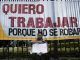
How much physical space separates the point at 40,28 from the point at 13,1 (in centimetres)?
108

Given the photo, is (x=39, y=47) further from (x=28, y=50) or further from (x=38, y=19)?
(x=28, y=50)

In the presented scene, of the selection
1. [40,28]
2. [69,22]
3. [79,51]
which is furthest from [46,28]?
[79,51]

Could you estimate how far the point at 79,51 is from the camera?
9.50 m

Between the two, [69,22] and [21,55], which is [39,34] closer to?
[69,22]

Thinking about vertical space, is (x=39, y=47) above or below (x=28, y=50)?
above

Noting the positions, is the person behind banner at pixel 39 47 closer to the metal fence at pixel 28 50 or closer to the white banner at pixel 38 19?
the white banner at pixel 38 19

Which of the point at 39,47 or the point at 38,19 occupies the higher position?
the point at 38,19

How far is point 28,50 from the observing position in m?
9.27

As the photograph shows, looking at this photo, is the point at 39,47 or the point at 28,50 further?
the point at 28,50

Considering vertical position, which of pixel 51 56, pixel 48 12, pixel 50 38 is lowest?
pixel 51 56

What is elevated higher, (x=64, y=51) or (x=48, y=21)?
(x=48, y=21)

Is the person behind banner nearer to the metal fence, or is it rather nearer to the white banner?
the white banner

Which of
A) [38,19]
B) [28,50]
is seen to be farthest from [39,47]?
[28,50]

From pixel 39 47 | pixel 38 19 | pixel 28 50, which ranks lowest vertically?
pixel 28 50
